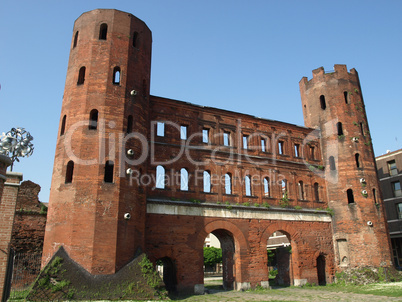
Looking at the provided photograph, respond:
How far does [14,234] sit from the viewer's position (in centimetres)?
1822

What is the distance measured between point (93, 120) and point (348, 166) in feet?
58.9

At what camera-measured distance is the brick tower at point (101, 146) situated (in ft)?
49.4

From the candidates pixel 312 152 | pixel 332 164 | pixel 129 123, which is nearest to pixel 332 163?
pixel 332 164

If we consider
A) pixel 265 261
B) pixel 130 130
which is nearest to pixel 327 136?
pixel 265 261

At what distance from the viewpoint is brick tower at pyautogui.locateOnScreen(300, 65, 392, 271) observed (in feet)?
75.3

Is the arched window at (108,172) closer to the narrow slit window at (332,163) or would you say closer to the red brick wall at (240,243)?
the red brick wall at (240,243)

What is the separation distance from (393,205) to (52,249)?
3374cm

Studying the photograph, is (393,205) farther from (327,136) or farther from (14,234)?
(14,234)

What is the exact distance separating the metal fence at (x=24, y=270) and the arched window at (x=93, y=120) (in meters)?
7.61

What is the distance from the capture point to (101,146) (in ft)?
53.5

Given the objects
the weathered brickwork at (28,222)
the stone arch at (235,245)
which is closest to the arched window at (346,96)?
the stone arch at (235,245)

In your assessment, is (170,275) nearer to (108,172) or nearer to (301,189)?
(108,172)

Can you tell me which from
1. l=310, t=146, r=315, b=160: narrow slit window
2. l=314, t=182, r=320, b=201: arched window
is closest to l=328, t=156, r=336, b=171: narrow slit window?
l=310, t=146, r=315, b=160: narrow slit window

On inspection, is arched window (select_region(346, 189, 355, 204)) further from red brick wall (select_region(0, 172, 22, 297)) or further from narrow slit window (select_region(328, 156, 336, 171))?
red brick wall (select_region(0, 172, 22, 297))
